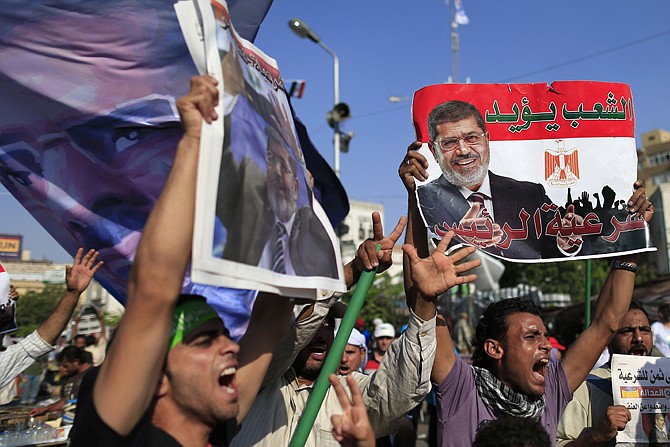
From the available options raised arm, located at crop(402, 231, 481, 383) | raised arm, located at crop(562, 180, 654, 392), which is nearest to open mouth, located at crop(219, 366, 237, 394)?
raised arm, located at crop(402, 231, 481, 383)

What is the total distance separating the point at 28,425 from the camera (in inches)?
166

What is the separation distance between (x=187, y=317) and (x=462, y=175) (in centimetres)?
169

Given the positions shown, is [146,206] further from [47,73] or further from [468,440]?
[468,440]

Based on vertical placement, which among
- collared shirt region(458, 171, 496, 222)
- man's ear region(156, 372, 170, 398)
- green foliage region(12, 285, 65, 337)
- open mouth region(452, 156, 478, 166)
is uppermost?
open mouth region(452, 156, 478, 166)

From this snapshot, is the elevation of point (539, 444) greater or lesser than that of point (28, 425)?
greater

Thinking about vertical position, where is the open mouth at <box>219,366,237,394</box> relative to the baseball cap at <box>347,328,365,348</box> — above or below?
above

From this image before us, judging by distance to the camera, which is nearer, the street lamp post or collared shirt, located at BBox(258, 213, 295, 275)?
collared shirt, located at BBox(258, 213, 295, 275)

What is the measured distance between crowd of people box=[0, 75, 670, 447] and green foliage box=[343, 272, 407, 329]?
19034 millimetres

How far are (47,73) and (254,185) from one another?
1217mm

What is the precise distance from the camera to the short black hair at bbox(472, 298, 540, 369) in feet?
10.3

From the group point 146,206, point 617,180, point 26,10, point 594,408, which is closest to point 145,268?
point 146,206

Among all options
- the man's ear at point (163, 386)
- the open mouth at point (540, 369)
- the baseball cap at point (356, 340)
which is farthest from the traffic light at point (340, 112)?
the man's ear at point (163, 386)

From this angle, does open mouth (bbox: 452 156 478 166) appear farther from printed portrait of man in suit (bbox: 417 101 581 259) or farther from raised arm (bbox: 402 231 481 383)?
raised arm (bbox: 402 231 481 383)

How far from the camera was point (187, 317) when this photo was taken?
1935 mm
